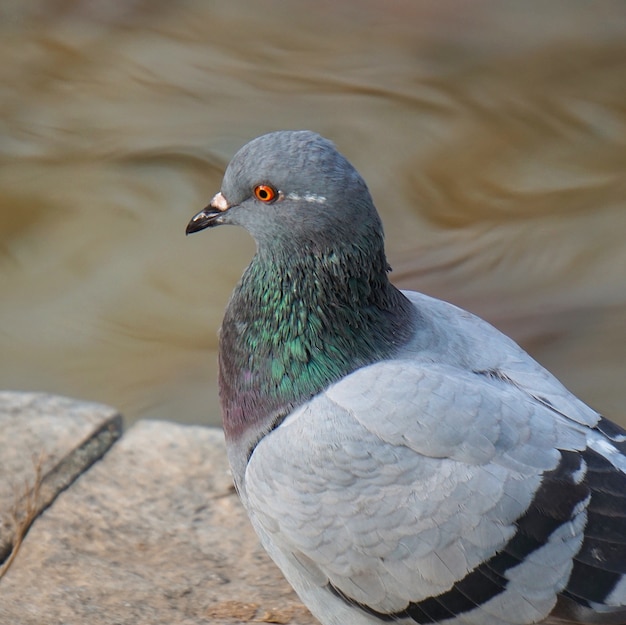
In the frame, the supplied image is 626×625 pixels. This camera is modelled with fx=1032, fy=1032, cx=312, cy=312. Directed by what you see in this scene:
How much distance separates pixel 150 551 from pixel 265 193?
1.86 m

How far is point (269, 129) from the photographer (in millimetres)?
10258

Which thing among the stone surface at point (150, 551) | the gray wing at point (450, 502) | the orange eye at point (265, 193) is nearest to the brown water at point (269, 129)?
the stone surface at point (150, 551)

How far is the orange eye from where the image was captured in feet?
12.5

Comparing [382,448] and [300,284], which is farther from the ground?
[300,284]

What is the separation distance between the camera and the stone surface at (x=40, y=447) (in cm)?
479

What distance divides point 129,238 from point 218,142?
1.43 m

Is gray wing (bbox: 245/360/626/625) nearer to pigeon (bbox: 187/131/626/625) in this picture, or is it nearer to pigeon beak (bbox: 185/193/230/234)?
pigeon (bbox: 187/131/626/625)

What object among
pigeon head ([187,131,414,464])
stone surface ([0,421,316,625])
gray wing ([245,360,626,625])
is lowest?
stone surface ([0,421,316,625])

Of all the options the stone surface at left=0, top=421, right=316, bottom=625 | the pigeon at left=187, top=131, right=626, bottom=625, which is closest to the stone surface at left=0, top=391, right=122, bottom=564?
the stone surface at left=0, top=421, right=316, bottom=625

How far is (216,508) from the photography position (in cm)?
505

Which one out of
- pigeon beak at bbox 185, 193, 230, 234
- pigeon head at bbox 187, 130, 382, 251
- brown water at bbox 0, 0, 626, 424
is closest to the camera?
pigeon head at bbox 187, 130, 382, 251

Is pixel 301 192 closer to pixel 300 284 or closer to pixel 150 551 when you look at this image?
pixel 300 284

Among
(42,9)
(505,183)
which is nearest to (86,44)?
(42,9)

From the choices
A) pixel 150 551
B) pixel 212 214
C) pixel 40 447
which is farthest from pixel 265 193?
pixel 40 447
